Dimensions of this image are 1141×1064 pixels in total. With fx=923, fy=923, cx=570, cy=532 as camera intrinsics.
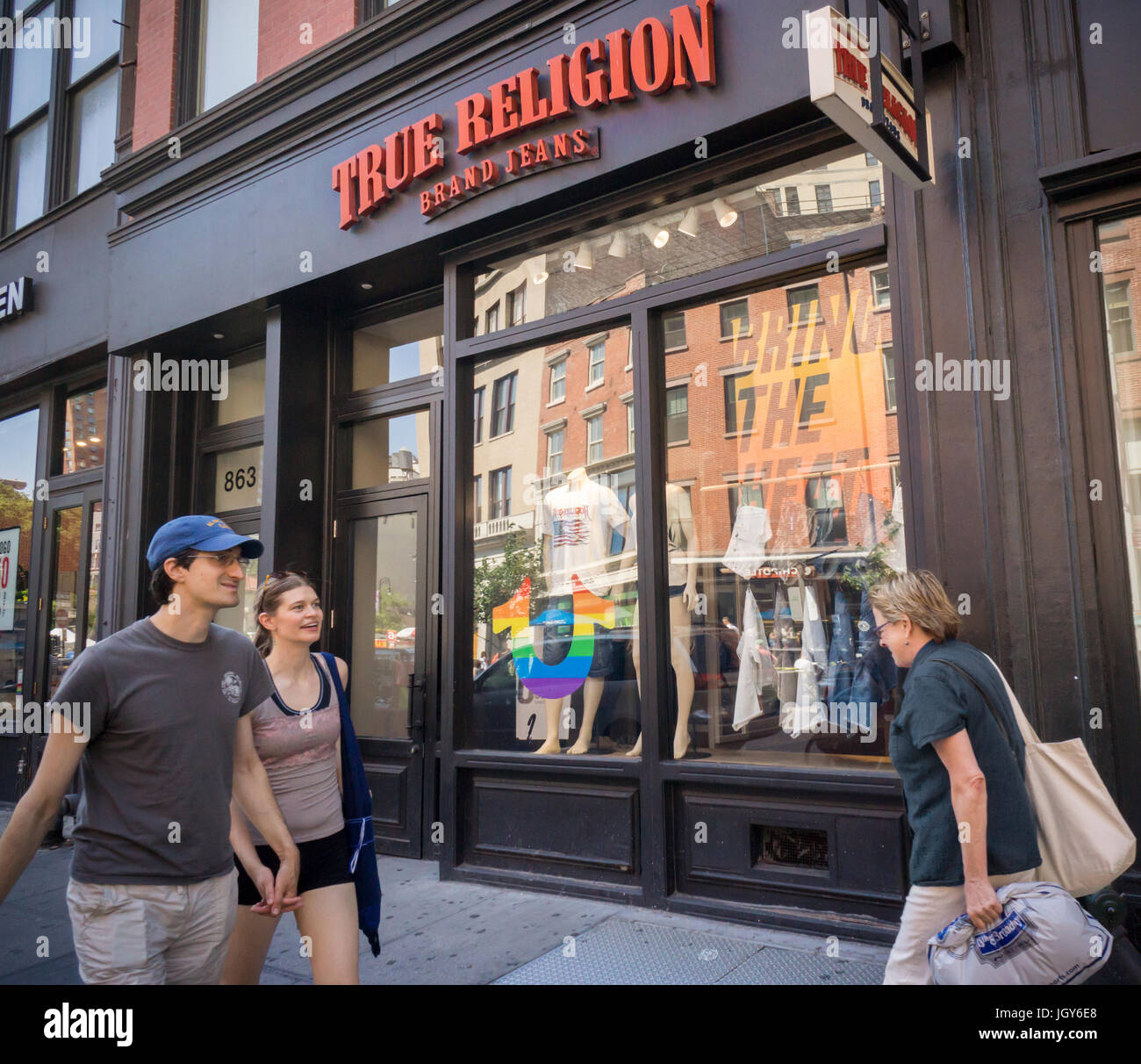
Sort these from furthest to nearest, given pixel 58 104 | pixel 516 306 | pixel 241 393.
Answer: pixel 58 104 → pixel 241 393 → pixel 516 306

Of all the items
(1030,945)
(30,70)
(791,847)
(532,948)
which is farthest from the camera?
(30,70)

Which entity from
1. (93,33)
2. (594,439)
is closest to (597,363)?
(594,439)

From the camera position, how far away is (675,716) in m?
5.67

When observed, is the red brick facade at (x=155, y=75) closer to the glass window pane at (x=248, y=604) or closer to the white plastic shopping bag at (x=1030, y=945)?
the glass window pane at (x=248, y=604)

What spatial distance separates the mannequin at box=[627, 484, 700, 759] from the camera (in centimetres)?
575

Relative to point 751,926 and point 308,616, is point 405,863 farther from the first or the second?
point 308,616

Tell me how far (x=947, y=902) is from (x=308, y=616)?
257cm

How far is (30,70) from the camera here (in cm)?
1151

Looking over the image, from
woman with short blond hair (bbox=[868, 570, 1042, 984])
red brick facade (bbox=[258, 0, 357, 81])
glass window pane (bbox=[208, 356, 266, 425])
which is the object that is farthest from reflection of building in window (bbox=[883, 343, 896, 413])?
glass window pane (bbox=[208, 356, 266, 425])

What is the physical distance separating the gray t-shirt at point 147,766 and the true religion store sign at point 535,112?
4.38m

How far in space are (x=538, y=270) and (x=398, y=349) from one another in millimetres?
1821

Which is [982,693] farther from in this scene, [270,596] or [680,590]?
[680,590]
